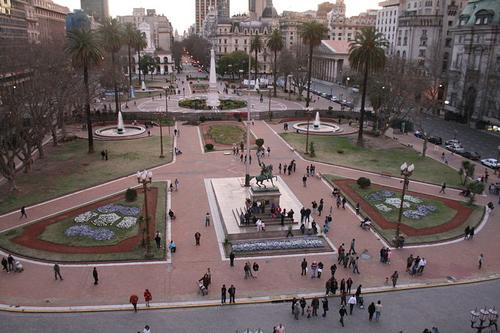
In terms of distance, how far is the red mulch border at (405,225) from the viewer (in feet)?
108

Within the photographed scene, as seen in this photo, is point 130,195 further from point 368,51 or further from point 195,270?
point 368,51

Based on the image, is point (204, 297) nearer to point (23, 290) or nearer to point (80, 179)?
point (23, 290)

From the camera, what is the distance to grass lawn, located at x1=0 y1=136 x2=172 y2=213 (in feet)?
128

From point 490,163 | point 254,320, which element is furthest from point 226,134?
point 254,320

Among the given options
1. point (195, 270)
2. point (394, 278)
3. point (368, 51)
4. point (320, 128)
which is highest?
point (368, 51)

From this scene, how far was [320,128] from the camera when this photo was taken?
71.5m

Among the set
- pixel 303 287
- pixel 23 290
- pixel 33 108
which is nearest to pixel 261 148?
pixel 33 108

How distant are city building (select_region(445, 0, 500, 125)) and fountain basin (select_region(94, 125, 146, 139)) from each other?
180ft

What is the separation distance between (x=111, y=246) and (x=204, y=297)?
8.93m

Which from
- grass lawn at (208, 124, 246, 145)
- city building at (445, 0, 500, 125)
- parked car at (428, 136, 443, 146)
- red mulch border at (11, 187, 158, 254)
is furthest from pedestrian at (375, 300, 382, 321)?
city building at (445, 0, 500, 125)

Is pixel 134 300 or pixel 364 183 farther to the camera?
pixel 364 183

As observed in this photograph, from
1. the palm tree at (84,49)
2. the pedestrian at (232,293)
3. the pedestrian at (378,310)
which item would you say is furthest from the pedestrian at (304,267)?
the palm tree at (84,49)

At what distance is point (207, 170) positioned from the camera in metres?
47.2

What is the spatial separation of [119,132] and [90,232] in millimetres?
36453
